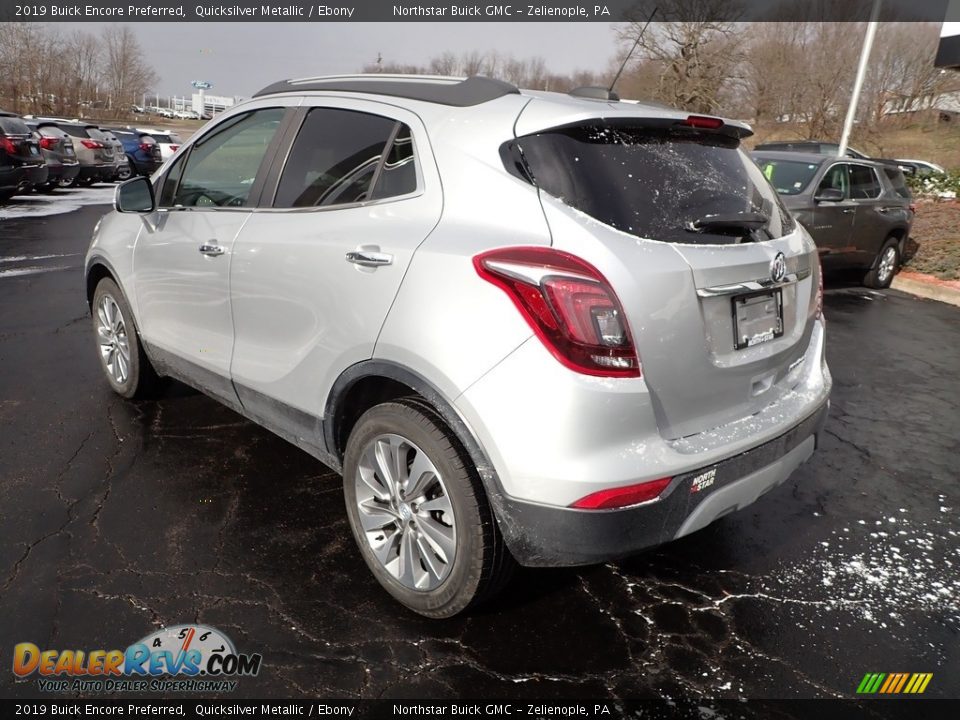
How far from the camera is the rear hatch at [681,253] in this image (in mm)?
2217

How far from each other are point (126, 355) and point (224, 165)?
1.52m

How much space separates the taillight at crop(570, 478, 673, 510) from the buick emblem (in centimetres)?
89

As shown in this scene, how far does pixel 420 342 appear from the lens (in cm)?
238

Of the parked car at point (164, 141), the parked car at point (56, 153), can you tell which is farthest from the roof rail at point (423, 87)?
the parked car at point (164, 141)

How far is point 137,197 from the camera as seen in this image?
386 centimetres

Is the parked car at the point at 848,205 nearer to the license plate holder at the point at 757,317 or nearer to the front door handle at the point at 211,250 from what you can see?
the license plate holder at the point at 757,317

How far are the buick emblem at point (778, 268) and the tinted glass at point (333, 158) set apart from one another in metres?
1.51

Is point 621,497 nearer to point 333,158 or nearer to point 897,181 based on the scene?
point 333,158

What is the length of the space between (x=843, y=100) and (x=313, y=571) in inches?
1545

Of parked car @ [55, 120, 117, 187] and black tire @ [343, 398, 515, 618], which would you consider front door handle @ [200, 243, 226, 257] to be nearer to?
black tire @ [343, 398, 515, 618]

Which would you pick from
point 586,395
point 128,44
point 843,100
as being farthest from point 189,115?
point 586,395

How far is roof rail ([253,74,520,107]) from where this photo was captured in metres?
2.65

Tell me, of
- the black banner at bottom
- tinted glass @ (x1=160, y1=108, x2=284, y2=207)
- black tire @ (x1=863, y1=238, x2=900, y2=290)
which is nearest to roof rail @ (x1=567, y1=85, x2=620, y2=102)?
tinted glass @ (x1=160, y1=108, x2=284, y2=207)

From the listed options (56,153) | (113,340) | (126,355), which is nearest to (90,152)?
(56,153)
